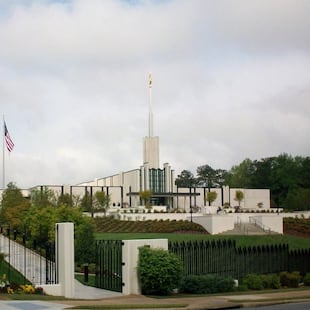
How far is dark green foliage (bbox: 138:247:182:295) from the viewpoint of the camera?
23.2m

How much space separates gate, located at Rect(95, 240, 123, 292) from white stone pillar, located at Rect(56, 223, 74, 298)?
2.22 metres

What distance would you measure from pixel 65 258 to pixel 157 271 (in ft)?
11.2

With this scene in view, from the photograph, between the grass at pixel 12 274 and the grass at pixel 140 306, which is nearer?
the grass at pixel 140 306

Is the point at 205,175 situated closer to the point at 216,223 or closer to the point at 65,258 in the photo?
the point at 216,223

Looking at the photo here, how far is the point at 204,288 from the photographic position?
2409 cm

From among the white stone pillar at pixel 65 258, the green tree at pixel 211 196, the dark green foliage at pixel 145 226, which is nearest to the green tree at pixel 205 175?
the green tree at pixel 211 196

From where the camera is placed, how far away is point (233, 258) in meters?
27.8

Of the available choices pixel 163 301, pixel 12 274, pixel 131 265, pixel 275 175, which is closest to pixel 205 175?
pixel 275 175

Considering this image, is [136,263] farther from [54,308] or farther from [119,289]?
[54,308]

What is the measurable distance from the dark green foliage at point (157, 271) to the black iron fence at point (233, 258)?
5.95 ft

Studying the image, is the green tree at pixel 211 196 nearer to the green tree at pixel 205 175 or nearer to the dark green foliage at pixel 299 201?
the dark green foliage at pixel 299 201

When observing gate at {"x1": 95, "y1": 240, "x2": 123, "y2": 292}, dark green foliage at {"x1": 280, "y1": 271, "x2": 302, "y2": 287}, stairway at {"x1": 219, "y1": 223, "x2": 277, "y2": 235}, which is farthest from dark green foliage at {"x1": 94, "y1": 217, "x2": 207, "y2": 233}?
gate at {"x1": 95, "y1": 240, "x2": 123, "y2": 292}

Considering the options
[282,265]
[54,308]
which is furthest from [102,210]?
[54,308]

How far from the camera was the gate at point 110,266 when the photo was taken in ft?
80.0
